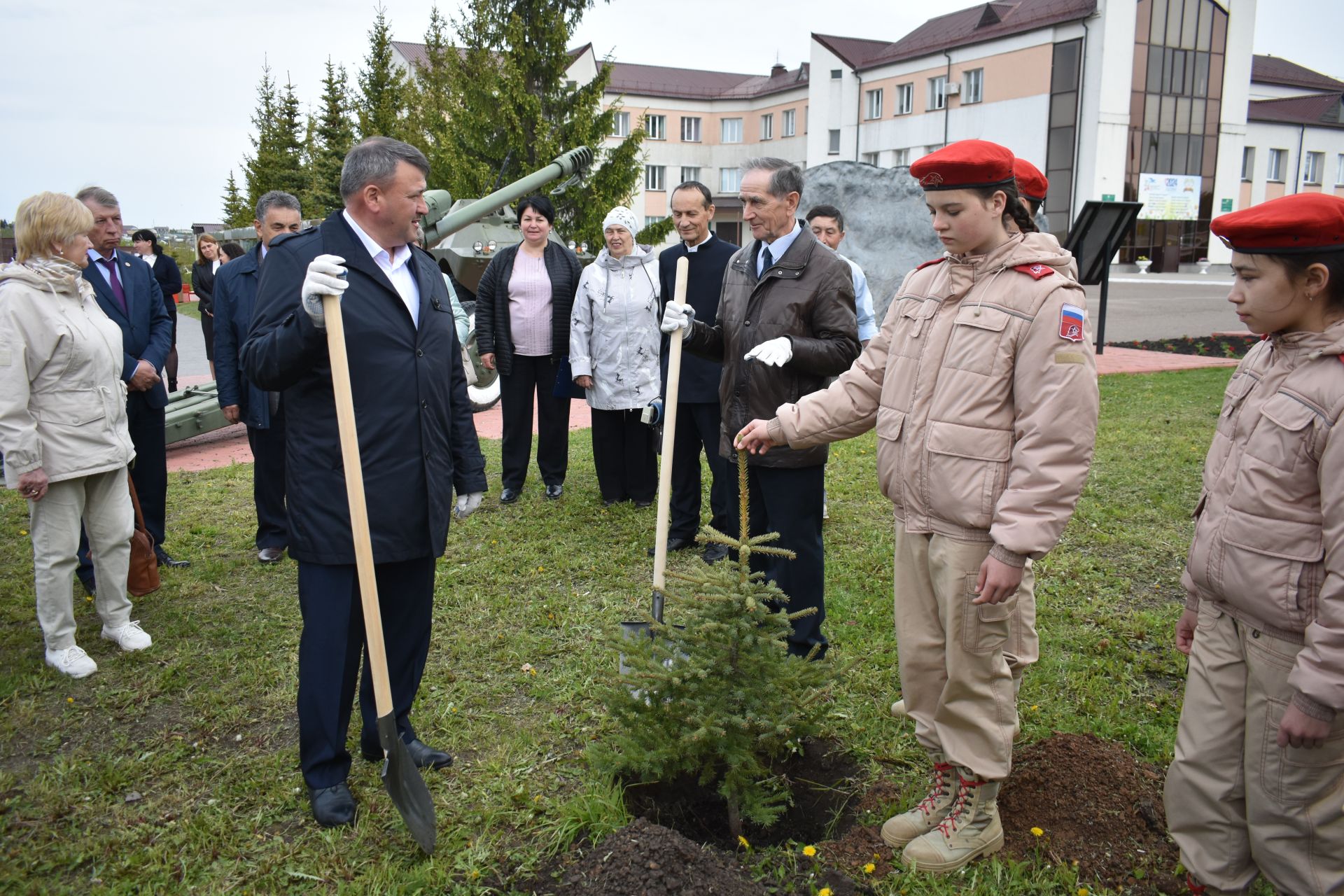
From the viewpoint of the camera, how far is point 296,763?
134 inches

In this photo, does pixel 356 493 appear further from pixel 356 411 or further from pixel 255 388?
pixel 255 388

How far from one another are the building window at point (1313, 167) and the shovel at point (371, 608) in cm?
5429

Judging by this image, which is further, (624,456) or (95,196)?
(624,456)

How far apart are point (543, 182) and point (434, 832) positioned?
9.16 metres

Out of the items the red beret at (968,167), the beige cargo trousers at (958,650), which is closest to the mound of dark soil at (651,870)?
the beige cargo trousers at (958,650)

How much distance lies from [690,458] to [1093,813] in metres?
3.50

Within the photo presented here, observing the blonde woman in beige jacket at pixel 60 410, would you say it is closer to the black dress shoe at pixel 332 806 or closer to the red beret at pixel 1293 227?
the black dress shoe at pixel 332 806

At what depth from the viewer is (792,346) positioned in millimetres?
3762

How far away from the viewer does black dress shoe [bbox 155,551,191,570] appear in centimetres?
554

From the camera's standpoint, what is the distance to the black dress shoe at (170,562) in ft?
18.2

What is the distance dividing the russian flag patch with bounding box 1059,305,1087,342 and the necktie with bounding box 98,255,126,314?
483 cm

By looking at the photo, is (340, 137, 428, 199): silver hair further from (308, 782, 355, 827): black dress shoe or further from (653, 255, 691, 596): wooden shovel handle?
(308, 782, 355, 827): black dress shoe

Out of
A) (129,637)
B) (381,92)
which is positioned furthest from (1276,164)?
(129,637)

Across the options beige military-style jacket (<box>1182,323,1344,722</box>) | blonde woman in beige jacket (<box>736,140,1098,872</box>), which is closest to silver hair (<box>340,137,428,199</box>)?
blonde woman in beige jacket (<box>736,140,1098,872</box>)
